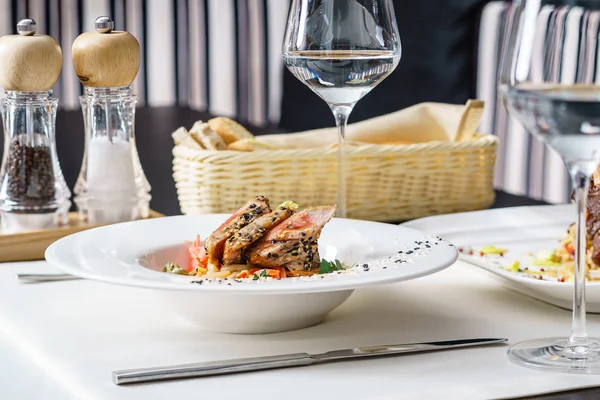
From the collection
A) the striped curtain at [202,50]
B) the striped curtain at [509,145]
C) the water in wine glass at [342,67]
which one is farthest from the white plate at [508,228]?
the striped curtain at [202,50]

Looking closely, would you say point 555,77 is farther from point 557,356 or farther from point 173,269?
point 173,269

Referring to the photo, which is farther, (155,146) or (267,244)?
(155,146)

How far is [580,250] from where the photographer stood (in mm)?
798

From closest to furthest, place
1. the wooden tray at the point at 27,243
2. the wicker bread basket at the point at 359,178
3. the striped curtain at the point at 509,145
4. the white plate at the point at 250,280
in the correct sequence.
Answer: the white plate at the point at 250,280 < the wooden tray at the point at 27,243 < the wicker bread basket at the point at 359,178 < the striped curtain at the point at 509,145

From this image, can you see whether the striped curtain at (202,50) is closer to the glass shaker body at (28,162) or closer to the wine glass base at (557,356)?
the glass shaker body at (28,162)

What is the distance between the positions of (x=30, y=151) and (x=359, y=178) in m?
0.47

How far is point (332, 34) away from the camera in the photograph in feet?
3.77

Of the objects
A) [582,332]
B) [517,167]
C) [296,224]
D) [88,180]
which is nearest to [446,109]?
[88,180]

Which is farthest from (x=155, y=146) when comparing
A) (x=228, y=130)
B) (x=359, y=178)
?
(x=359, y=178)

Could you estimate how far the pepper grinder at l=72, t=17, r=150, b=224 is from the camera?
1.26 m

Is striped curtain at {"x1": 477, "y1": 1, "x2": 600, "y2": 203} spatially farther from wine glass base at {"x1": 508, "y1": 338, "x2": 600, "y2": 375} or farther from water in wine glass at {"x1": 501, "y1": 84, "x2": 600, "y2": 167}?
water in wine glass at {"x1": 501, "y1": 84, "x2": 600, "y2": 167}

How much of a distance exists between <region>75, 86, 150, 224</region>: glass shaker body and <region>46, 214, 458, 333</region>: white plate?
24 centimetres

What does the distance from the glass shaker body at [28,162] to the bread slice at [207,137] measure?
252 mm

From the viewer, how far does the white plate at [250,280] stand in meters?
0.81
